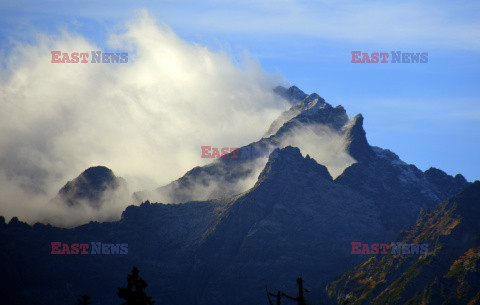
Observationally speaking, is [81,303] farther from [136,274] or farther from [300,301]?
[300,301]

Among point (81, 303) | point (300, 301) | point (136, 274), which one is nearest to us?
point (300, 301)

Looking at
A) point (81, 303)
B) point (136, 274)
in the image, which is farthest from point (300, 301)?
point (81, 303)

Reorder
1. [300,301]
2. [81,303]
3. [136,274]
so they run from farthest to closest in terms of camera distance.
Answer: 1. [81,303]
2. [136,274]
3. [300,301]

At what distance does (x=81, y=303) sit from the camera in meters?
114

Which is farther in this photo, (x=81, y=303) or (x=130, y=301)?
(x=81, y=303)

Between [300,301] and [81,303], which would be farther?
[81,303]

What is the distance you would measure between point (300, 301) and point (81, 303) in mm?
55217

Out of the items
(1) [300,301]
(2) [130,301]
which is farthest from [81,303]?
(1) [300,301]

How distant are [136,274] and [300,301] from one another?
26.0 meters

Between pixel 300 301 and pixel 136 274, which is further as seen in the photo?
pixel 136 274

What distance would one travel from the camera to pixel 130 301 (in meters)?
88.4

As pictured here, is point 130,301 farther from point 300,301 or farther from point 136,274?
point 300,301

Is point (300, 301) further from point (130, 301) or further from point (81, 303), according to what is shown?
point (81, 303)
